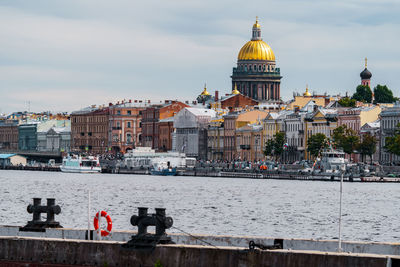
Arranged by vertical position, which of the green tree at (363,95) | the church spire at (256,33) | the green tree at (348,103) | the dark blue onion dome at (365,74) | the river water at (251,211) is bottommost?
the river water at (251,211)

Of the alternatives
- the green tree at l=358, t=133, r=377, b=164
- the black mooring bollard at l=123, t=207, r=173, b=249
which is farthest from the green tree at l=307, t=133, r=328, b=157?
the black mooring bollard at l=123, t=207, r=173, b=249

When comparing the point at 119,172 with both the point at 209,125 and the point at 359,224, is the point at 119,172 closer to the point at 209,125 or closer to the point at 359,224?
the point at 209,125

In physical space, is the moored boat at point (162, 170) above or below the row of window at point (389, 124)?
below

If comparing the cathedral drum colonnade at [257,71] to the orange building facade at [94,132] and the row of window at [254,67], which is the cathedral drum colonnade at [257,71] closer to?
the row of window at [254,67]

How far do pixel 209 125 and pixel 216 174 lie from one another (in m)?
46.4

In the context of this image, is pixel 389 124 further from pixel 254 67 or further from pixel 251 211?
pixel 254 67

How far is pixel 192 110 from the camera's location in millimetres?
166000

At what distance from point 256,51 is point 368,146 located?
7921 centimetres

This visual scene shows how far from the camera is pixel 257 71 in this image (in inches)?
7510

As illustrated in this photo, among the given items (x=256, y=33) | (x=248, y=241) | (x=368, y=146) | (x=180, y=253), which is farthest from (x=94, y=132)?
(x=180, y=253)

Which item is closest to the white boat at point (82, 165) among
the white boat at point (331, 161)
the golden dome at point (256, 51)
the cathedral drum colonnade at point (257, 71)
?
the white boat at point (331, 161)

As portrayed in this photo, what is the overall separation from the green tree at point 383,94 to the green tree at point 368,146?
3835 cm

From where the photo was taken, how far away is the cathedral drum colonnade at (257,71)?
624 ft

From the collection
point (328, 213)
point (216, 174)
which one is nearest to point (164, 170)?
point (216, 174)
